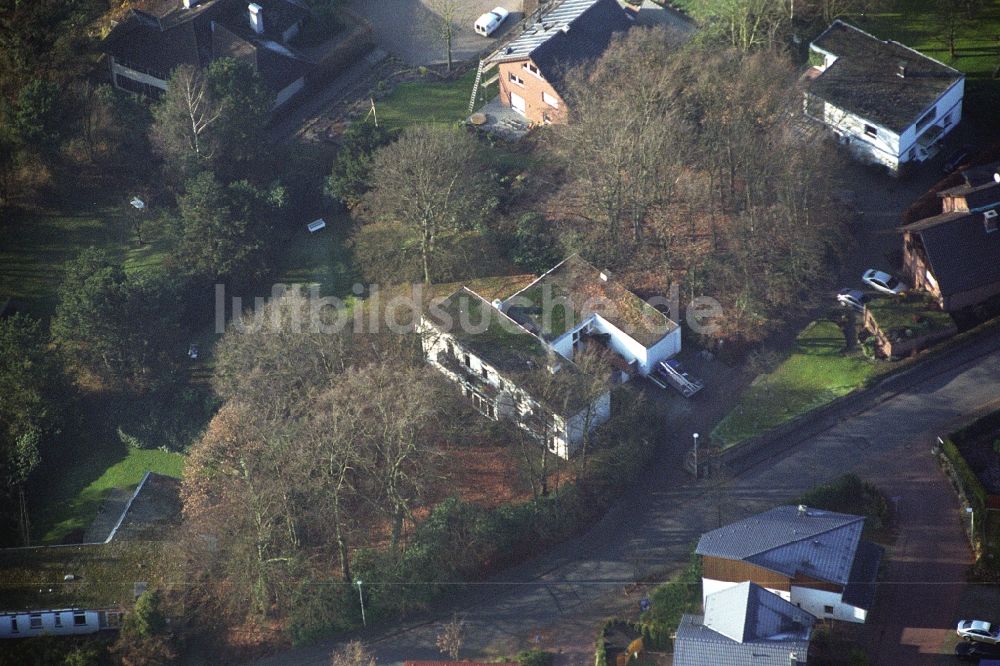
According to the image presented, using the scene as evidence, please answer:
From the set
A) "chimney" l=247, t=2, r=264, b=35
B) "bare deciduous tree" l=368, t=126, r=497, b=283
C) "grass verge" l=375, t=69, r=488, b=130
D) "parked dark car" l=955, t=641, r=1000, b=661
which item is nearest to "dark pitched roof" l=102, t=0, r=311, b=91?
"chimney" l=247, t=2, r=264, b=35

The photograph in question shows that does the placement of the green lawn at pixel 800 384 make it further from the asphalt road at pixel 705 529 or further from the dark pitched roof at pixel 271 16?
the dark pitched roof at pixel 271 16

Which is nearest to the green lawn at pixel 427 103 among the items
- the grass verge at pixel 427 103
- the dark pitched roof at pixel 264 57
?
the grass verge at pixel 427 103

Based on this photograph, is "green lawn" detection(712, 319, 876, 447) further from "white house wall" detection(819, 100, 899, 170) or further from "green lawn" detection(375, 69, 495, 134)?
"green lawn" detection(375, 69, 495, 134)

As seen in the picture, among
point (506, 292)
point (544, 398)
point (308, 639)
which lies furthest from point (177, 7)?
point (308, 639)

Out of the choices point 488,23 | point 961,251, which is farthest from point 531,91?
point 961,251

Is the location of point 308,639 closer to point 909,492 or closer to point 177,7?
point 909,492
